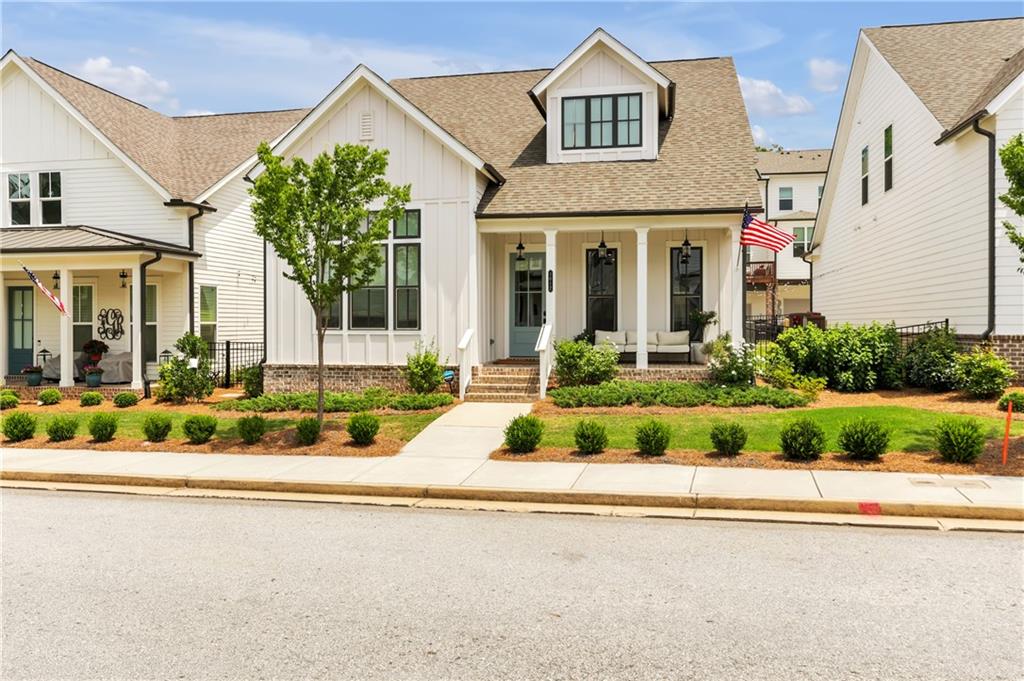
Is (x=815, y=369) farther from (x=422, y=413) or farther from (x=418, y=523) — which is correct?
(x=418, y=523)

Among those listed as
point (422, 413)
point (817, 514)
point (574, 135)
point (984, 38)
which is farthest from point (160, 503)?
point (984, 38)

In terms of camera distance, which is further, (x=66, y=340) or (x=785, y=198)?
(x=785, y=198)

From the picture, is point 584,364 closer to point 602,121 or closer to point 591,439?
point 591,439

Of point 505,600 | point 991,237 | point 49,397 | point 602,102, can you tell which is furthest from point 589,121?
point 505,600

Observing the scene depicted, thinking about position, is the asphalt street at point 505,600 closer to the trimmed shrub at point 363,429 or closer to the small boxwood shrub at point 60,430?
the trimmed shrub at point 363,429

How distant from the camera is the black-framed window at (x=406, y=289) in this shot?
1764cm

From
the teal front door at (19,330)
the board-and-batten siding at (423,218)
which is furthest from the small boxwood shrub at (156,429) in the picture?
the teal front door at (19,330)

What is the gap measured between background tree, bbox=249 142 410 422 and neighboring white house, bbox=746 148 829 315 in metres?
32.8

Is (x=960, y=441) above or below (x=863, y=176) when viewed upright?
below

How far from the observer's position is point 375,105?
17.6 metres

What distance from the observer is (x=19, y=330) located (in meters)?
23.3

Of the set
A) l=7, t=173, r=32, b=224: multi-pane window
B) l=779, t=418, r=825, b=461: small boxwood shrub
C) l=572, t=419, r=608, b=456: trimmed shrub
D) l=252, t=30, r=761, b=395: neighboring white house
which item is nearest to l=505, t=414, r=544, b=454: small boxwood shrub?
l=572, t=419, r=608, b=456: trimmed shrub

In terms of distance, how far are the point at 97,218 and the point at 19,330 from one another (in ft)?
14.3

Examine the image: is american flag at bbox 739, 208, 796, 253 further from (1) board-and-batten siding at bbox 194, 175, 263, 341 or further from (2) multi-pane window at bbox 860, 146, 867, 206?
(1) board-and-batten siding at bbox 194, 175, 263, 341
